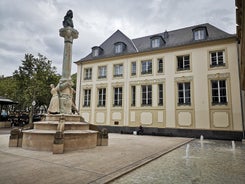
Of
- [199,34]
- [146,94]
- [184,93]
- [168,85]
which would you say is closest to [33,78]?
[146,94]

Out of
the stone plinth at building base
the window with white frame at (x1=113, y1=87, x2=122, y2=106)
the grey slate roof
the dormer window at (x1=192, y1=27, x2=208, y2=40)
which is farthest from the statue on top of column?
the dormer window at (x1=192, y1=27, x2=208, y2=40)

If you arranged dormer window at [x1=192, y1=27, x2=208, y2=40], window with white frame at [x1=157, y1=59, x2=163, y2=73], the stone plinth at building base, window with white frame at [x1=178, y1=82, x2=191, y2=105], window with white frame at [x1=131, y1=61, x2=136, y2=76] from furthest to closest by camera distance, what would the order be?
1. window with white frame at [x1=131, y1=61, x2=136, y2=76]
2. window with white frame at [x1=157, y1=59, x2=163, y2=73]
3. dormer window at [x1=192, y1=27, x2=208, y2=40]
4. window with white frame at [x1=178, y1=82, x2=191, y2=105]
5. the stone plinth at building base

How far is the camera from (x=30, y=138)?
8312 millimetres

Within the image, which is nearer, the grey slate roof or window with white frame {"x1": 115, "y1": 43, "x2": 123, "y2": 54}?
the grey slate roof

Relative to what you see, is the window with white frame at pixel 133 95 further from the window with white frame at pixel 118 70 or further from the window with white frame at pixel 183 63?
the window with white frame at pixel 183 63

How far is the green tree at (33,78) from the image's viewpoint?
26170 millimetres

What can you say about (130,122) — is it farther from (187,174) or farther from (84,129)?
(187,174)

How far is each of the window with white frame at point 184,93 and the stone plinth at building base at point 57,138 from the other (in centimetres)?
1350

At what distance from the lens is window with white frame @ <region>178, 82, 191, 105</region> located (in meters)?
19.7

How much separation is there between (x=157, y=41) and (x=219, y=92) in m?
9.67

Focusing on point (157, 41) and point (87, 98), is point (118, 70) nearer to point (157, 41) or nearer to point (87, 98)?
point (87, 98)

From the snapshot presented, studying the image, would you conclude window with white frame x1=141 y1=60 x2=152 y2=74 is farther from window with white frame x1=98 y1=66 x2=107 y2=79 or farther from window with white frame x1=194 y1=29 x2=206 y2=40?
window with white frame x1=194 y1=29 x2=206 y2=40

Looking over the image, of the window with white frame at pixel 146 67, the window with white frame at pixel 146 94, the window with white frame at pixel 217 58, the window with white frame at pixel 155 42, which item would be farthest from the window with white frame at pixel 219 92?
the window with white frame at pixel 155 42

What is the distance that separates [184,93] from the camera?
20.0m
